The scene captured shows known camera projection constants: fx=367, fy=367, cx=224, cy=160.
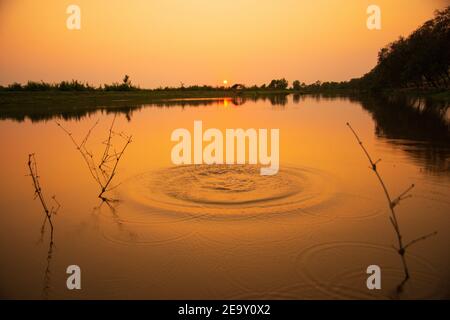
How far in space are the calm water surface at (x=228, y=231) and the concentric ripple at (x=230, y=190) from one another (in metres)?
0.03

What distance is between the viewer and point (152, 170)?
38.4 feet

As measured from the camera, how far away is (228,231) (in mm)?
6785

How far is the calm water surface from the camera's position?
5.11 meters

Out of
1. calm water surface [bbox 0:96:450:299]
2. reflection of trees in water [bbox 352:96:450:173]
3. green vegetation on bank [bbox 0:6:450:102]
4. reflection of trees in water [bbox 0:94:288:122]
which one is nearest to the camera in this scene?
calm water surface [bbox 0:96:450:299]

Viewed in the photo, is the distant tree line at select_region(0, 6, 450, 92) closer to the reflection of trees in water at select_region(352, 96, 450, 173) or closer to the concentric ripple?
the reflection of trees in water at select_region(352, 96, 450, 173)

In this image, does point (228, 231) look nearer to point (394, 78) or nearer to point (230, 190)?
point (230, 190)

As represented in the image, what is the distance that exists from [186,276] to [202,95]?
3582 inches

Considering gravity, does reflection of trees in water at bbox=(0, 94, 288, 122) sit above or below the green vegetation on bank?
below

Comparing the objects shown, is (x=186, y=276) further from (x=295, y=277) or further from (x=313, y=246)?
(x=313, y=246)

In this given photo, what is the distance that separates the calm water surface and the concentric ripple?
0.09 feet

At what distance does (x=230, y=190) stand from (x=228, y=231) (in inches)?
103

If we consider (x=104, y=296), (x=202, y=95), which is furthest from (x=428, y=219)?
(x=202, y=95)

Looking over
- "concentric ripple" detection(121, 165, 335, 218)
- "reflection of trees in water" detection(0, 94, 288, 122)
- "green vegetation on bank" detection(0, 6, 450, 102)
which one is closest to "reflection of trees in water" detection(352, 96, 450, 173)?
"concentric ripple" detection(121, 165, 335, 218)

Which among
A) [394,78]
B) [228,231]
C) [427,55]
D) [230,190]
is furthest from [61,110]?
[394,78]
